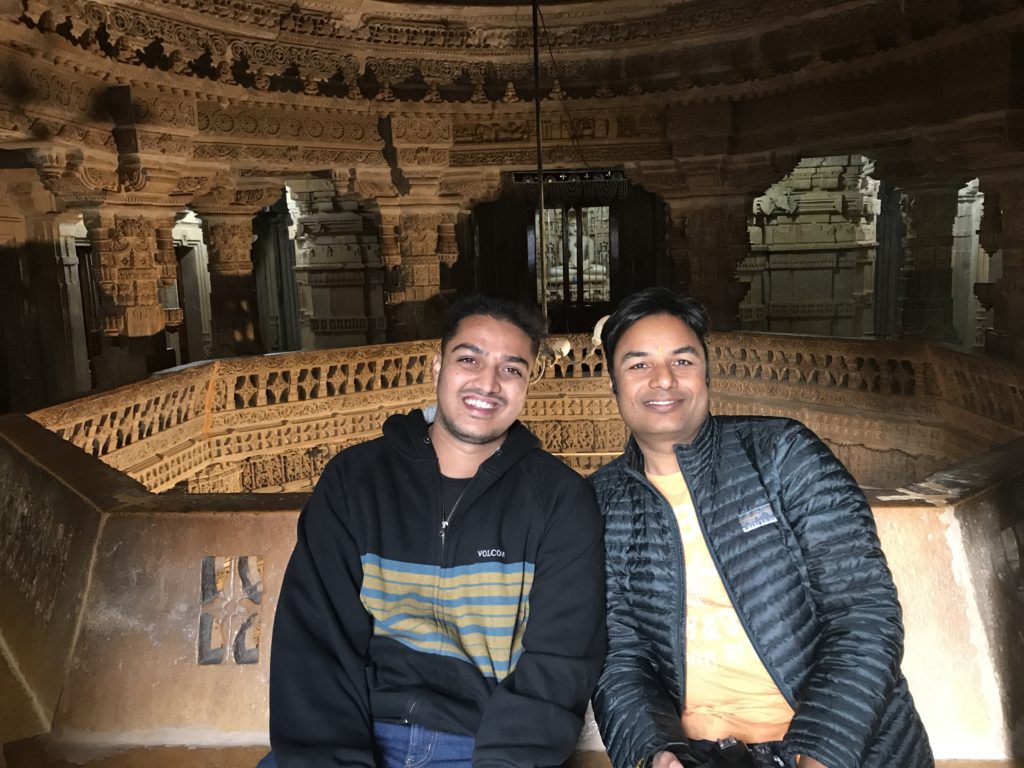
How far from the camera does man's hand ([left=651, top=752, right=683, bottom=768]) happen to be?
1369 mm

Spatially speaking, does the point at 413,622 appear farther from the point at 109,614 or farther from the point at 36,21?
the point at 36,21

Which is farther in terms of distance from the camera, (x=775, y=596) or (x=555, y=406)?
(x=555, y=406)

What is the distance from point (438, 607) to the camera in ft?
5.25

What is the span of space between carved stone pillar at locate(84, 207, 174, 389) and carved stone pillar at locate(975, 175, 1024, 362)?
7.29 metres

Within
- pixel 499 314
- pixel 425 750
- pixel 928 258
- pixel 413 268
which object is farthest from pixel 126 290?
pixel 928 258

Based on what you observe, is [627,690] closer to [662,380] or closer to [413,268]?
[662,380]

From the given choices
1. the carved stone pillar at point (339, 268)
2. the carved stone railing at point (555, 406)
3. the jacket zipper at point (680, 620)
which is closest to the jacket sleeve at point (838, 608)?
the jacket zipper at point (680, 620)

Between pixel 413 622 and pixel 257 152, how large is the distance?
23.9 ft

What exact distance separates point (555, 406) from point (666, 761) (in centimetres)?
669

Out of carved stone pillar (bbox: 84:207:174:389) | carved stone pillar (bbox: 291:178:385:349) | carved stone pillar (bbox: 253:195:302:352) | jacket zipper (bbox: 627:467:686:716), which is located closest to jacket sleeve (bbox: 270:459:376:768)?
jacket zipper (bbox: 627:467:686:716)

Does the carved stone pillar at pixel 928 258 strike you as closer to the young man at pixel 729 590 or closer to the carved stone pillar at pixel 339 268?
the carved stone pillar at pixel 339 268

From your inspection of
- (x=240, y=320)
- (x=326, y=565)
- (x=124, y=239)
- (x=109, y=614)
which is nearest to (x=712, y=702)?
(x=326, y=565)

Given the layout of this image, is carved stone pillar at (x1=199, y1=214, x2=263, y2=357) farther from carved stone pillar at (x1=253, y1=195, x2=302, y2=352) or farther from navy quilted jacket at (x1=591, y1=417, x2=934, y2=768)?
navy quilted jacket at (x1=591, y1=417, x2=934, y2=768)

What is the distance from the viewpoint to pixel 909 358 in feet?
18.7
